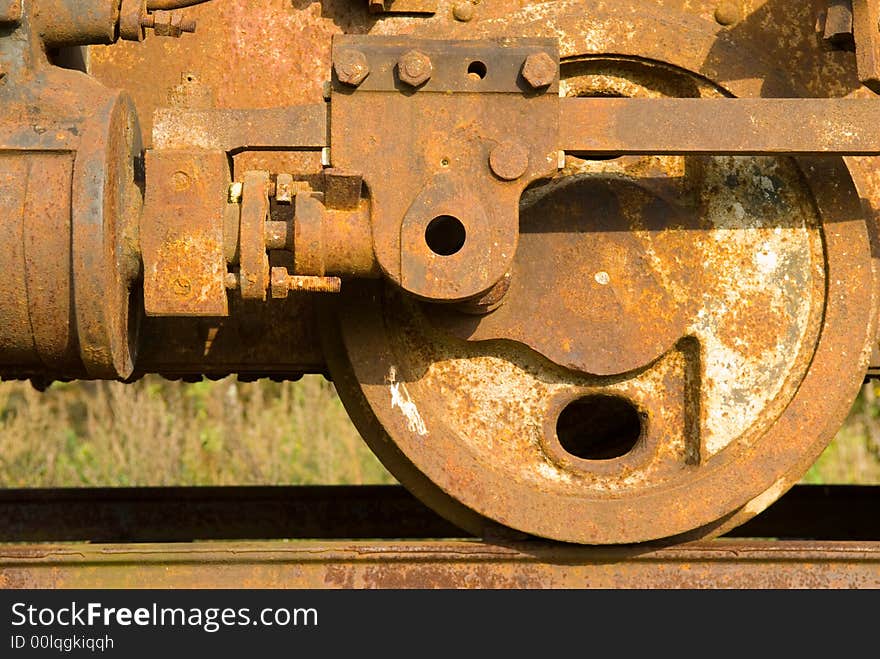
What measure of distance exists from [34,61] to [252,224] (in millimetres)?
552

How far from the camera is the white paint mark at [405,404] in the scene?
2.75 m

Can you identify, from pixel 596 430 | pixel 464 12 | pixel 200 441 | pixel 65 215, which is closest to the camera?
pixel 65 215

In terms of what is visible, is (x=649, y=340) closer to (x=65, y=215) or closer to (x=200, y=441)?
(x=65, y=215)

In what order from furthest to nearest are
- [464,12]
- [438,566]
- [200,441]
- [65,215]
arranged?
1. [200,441]
2. [464,12]
3. [438,566]
4. [65,215]

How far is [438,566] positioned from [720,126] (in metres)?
1.03

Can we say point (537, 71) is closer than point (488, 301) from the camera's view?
Yes

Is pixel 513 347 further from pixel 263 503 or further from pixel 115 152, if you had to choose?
pixel 263 503

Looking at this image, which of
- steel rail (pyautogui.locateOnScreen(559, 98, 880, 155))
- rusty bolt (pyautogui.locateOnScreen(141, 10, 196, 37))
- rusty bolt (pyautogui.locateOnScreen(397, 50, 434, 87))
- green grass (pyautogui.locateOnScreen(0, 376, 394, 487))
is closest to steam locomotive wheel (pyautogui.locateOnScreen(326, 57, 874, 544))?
steel rail (pyautogui.locateOnScreen(559, 98, 880, 155))

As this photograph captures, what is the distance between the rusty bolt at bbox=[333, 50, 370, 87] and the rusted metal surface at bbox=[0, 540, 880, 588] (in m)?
0.94

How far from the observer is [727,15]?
2865mm

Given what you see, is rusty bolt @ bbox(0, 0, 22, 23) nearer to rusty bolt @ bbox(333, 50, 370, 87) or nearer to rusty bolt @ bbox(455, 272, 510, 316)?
rusty bolt @ bbox(333, 50, 370, 87)

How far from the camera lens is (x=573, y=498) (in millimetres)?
2721


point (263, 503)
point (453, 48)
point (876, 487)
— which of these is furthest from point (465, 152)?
point (876, 487)

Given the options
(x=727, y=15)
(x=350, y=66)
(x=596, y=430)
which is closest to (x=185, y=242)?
(x=350, y=66)
